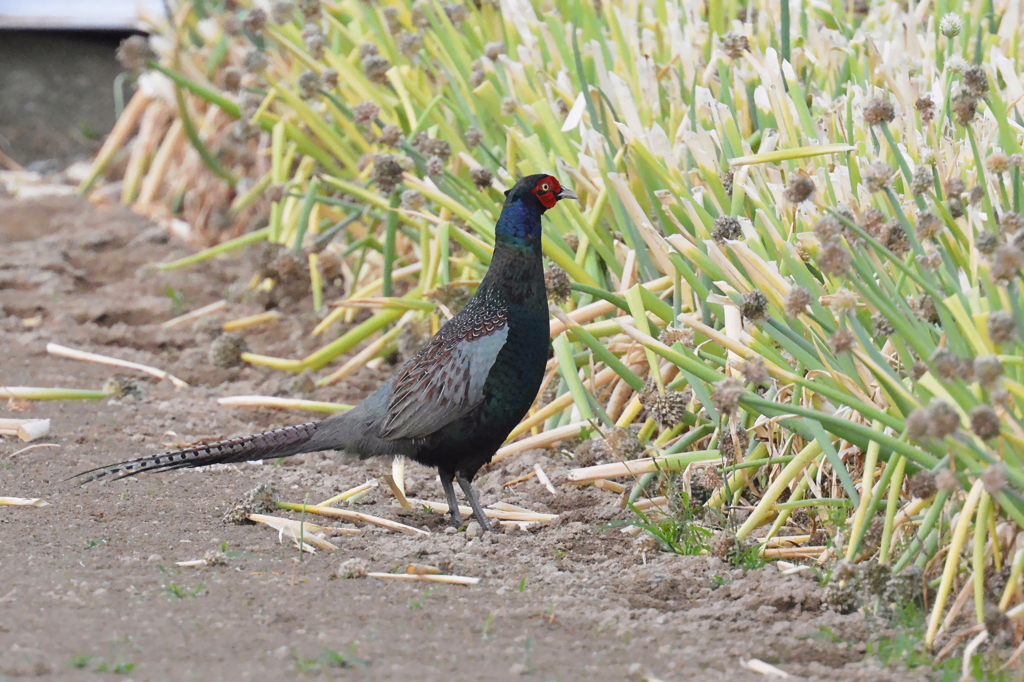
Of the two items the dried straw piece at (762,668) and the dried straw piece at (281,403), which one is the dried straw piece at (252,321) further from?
the dried straw piece at (762,668)

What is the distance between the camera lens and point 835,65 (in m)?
4.02

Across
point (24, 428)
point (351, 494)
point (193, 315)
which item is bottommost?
point (193, 315)

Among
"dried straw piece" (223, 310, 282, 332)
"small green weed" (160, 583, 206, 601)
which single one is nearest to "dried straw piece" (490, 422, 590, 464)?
"small green weed" (160, 583, 206, 601)

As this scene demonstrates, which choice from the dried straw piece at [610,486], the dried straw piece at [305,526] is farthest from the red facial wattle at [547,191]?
the dried straw piece at [305,526]

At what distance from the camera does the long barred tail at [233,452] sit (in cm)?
324

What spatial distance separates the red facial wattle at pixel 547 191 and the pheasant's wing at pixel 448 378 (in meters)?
0.36

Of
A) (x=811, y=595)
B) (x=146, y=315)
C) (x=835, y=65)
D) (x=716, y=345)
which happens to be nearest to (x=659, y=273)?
(x=716, y=345)

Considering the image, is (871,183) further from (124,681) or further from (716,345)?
(124,681)

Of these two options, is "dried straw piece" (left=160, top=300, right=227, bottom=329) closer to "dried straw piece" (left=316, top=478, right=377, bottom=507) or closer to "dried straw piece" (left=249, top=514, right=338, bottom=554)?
"dried straw piece" (left=316, top=478, right=377, bottom=507)

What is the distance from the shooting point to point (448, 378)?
3254 mm

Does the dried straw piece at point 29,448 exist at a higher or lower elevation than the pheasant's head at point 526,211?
lower

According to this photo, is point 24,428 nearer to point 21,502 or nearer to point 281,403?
point 21,502

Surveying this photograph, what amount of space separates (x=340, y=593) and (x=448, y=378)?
866mm

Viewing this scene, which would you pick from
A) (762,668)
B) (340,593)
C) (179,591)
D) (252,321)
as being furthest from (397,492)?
(252,321)
